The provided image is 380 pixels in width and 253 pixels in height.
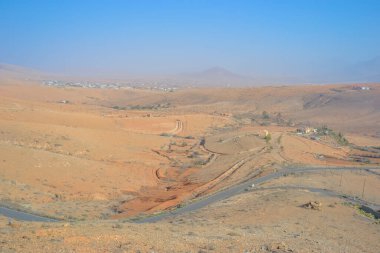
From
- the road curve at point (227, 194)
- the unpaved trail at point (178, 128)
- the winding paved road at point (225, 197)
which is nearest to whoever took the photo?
the winding paved road at point (225, 197)

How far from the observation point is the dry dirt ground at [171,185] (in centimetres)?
1527

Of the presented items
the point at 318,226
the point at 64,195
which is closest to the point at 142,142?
the point at 64,195

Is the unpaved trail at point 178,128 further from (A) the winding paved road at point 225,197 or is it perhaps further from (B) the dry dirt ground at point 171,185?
(A) the winding paved road at point 225,197

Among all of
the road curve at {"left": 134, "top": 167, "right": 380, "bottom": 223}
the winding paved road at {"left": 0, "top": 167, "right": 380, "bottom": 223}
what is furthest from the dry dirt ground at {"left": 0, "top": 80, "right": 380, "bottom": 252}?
the road curve at {"left": 134, "top": 167, "right": 380, "bottom": 223}

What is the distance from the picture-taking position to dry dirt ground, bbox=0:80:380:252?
50.1 feet

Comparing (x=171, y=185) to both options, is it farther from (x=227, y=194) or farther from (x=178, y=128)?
(x=178, y=128)

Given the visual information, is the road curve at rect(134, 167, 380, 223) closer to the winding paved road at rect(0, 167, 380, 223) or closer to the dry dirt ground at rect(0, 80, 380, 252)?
the winding paved road at rect(0, 167, 380, 223)

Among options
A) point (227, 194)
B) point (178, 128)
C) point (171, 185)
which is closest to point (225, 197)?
point (227, 194)

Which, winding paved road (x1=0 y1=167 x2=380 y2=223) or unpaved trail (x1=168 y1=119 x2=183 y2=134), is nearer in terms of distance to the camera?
winding paved road (x1=0 y1=167 x2=380 y2=223)

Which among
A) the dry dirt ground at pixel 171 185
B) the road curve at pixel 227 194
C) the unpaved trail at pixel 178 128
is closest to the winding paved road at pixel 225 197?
the road curve at pixel 227 194

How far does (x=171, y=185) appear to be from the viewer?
3534 cm

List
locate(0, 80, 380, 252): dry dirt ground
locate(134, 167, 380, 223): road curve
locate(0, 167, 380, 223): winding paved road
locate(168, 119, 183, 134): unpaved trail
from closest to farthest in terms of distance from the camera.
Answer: locate(0, 80, 380, 252): dry dirt ground
locate(0, 167, 380, 223): winding paved road
locate(134, 167, 380, 223): road curve
locate(168, 119, 183, 134): unpaved trail

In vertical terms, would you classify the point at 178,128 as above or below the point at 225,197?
above

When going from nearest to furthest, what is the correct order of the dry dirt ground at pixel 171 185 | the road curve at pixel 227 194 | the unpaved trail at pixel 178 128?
the dry dirt ground at pixel 171 185 → the road curve at pixel 227 194 → the unpaved trail at pixel 178 128
